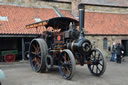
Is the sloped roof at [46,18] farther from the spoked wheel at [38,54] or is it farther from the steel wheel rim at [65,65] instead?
the steel wheel rim at [65,65]

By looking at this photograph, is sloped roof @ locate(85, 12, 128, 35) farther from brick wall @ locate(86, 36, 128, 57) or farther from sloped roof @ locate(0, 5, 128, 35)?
brick wall @ locate(86, 36, 128, 57)

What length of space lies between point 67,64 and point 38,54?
1859 mm

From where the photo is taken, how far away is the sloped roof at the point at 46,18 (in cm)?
1104

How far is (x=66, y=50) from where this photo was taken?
554cm

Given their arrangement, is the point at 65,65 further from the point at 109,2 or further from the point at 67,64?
the point at 109,2

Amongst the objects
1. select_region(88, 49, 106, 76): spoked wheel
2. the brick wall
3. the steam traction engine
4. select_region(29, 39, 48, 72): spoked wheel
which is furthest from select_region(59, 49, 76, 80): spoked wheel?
the brick wall

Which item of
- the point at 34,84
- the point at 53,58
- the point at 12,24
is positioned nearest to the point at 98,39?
the point at 12,24

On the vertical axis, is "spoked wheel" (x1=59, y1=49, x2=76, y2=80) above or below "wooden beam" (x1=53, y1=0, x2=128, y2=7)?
A: below

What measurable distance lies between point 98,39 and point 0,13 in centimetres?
819

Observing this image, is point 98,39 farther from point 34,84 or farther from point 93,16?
point 34,84

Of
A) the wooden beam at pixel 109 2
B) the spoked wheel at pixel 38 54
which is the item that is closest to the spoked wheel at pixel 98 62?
the spoked wheel at pixel 38 54

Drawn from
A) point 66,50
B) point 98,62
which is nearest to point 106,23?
point 98,62

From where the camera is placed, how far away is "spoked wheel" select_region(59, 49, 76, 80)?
17.1 feet

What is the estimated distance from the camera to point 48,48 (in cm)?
704
